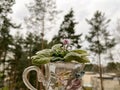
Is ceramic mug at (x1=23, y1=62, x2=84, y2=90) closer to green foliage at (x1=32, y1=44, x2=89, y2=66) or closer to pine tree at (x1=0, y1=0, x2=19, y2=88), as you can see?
green foliage at (x1=32, y1=44, x2=89, y2=66)

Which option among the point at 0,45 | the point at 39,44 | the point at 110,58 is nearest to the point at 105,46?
the point at 110,58

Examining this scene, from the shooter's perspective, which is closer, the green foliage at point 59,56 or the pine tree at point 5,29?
the green foliage at point 59,56

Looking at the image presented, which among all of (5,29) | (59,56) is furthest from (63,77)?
(5,29)

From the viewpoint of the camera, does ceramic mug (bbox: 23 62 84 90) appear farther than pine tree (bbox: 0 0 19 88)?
No

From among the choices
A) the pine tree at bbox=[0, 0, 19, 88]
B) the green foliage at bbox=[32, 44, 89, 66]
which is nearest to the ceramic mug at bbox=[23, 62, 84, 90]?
the green foliage at bbox=[32, 44, 89, 66]

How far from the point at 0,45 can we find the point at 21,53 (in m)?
2.69

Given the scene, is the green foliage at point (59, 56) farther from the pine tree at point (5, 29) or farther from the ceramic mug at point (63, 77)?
the pine tree at point (5, 29)

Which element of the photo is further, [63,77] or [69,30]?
[69,30]

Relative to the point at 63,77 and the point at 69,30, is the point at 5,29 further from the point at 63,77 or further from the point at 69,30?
the point at 63,77

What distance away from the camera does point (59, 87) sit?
99 centimetres

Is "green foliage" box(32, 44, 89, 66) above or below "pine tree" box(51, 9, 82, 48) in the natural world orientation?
below

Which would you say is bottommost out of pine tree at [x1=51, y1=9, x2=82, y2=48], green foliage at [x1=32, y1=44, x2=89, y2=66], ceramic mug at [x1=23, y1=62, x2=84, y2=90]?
ceramic mug at [x1=23, y1=62, x2=84, y2=90]

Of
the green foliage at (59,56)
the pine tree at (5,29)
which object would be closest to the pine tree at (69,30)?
the pine tree at (5,29)

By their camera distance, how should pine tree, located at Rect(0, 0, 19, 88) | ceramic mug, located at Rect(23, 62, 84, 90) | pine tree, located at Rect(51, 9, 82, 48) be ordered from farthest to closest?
pine tree, located at Rect(51, 9, 82, 48) → pine tree, located at Rect(0, 0, 19, 88) → ceramic mug, located at Rect(23, 62, 84, 90)
